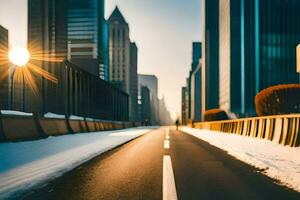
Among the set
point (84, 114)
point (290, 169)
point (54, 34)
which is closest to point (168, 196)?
point (290, 169)

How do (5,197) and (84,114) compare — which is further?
(84,114)

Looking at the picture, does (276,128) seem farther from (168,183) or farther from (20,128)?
(20,128)

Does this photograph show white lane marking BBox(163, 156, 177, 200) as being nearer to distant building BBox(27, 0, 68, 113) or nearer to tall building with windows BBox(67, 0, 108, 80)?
distant building BBox(27, 0, 68, 113)

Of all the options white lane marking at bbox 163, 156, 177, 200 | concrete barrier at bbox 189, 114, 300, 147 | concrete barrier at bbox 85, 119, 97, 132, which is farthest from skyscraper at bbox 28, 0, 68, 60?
white lane marking at bbox 163, 156, 177, 200

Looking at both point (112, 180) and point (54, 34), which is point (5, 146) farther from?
point (54, 34)

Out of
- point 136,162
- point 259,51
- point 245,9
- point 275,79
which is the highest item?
point 245,9

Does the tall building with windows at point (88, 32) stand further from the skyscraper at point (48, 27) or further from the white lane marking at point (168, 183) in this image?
the white lane marking at point (168, 183)

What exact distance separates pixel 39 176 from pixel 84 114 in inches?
1287

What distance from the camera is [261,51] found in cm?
9200

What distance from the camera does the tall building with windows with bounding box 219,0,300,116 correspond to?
91.4 m

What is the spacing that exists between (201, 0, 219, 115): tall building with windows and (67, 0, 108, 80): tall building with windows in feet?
198

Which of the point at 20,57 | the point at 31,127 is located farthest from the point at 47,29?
the point at 31,127

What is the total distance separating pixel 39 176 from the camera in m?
6.16

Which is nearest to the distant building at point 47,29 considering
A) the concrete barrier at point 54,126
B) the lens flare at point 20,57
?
the lens flare at point 20,57
